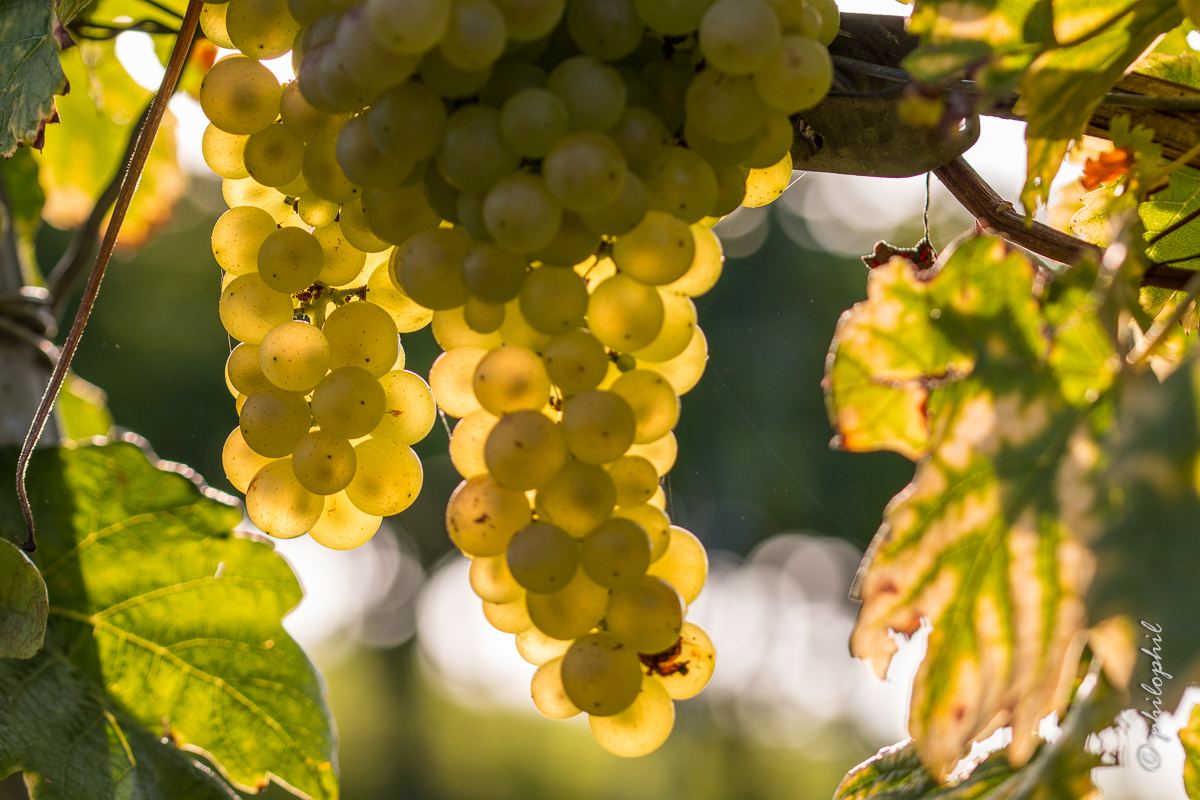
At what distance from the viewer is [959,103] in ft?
1.21

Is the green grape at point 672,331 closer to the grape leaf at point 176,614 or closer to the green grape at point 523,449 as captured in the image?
the green grape at point 523,449

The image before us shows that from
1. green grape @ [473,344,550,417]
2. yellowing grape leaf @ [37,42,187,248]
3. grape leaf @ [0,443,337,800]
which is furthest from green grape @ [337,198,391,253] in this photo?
yellowing grape leaf @ [37,42,187,248]

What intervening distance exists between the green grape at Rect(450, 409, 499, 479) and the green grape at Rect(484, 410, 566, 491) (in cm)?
3

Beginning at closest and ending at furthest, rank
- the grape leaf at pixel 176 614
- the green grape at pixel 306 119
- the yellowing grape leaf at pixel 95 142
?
the green grape at pixel 306 119 < the grape leaf at pixel 176 614 < the yellowing grape leaf at pixel 95 142

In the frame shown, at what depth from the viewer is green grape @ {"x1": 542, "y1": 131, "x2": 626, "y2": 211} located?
1.13 feet

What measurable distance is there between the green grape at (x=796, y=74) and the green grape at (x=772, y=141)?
0.10 feet

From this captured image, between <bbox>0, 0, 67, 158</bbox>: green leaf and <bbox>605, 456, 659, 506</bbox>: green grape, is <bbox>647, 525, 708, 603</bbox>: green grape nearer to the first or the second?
<bbox>605, 456, 659, 506</bbox>: green grape

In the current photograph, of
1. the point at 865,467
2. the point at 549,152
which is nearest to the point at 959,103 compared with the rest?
the point at 549,152

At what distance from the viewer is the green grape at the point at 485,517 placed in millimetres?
382

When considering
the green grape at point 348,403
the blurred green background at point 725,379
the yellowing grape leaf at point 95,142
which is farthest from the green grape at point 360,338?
the blurred green background at point 725,379

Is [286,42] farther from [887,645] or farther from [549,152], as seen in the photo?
[887,645]

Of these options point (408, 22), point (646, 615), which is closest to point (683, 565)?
point (646, 615)

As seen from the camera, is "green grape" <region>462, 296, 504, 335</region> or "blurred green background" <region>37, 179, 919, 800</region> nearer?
"green grape" <region>462, 296, 504, 335</region>

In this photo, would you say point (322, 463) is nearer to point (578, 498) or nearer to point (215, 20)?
point (578, 498)
